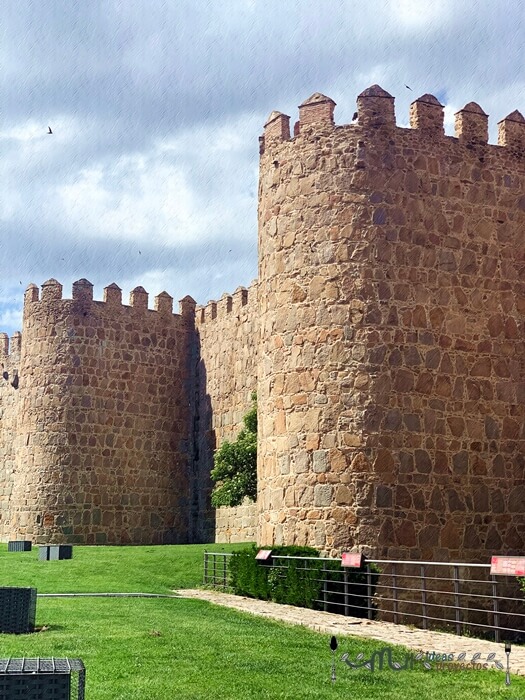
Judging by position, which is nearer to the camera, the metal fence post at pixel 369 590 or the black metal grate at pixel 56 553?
the metal fence post at pixel 369 590

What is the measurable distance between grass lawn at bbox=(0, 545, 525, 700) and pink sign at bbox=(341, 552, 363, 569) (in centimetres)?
185

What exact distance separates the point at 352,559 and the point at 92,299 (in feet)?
58.3

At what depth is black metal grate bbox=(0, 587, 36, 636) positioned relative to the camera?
463 inches

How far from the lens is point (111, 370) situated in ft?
101

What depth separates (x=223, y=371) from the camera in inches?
1196

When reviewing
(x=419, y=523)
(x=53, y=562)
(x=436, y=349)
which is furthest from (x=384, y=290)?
(x=53, y=562)

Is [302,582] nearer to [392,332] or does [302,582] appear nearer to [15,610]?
[392,332]

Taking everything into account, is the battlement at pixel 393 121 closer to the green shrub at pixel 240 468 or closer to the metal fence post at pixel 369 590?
the metal fence post at pixel 369 590

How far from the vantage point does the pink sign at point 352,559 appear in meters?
14.7

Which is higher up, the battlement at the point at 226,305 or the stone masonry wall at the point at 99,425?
the battlement at the point at 226,305

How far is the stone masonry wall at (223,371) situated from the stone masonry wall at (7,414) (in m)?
7.09

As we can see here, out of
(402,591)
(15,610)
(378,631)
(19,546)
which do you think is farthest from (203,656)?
(19,546)

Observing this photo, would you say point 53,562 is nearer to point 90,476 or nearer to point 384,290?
point 90,476

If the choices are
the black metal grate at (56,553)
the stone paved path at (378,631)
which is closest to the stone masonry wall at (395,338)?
the stone paved path at (378,631)
